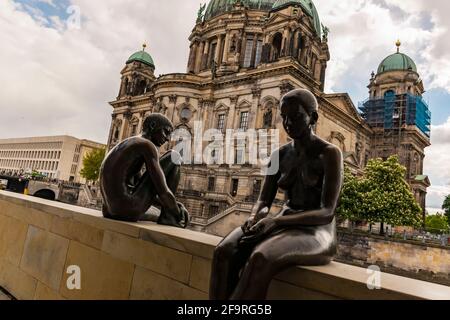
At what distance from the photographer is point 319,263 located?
2.15 meters

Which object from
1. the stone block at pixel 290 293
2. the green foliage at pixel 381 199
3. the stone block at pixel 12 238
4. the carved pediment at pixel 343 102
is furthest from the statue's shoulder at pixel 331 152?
the carved pediment at pixel 343 102

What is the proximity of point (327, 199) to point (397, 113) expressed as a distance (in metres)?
54.3

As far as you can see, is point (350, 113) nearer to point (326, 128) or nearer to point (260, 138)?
point (326, 128)

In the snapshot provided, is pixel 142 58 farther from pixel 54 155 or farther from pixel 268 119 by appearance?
pixel 54 155

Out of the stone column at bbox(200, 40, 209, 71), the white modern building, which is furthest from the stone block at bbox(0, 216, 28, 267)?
the white modern building

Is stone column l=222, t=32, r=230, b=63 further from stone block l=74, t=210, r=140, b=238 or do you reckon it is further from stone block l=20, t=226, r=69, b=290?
stone block l=74, t=210, r=140, b=238

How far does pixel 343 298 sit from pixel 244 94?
34242 millimetres

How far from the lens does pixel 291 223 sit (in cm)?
218

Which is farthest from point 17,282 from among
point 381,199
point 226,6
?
point 226,6

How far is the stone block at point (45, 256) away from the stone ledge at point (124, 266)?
0.01 metres

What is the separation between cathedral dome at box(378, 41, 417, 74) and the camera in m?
52.1

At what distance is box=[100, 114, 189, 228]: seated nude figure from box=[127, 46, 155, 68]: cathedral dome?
54532mm

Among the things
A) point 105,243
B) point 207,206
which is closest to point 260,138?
point 207,206
